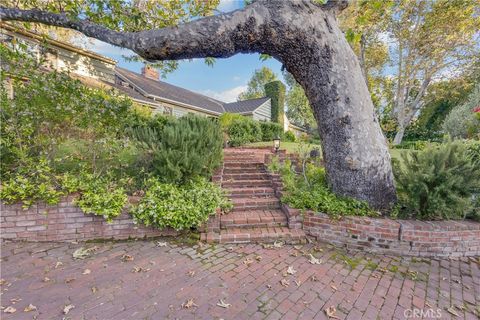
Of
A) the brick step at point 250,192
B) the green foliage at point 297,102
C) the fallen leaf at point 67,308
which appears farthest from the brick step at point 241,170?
the green foliage at point 297,102

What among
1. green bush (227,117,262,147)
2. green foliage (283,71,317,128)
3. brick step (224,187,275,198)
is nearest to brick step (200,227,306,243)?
brick step (224,187,275,198)

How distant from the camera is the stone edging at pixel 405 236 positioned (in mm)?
3225

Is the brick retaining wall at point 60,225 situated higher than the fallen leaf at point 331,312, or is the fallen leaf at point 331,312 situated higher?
the brick retaining wall at point 60,225

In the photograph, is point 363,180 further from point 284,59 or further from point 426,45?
point 426,45

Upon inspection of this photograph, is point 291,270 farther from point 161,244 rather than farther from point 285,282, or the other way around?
point 161,244

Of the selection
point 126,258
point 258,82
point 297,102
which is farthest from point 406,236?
point 258,82

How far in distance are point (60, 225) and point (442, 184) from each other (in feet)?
18.6

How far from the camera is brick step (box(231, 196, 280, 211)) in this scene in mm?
4140

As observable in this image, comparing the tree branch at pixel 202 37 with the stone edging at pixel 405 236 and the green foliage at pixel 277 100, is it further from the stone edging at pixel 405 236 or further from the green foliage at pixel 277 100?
the green foliage at pixel 277 100

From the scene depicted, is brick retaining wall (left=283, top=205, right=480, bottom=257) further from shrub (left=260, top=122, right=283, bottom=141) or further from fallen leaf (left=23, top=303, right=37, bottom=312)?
shrub (left=260, top=122, right=283, bottom=141)

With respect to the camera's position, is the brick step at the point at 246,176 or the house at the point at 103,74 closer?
the brick step at the point at 246,176

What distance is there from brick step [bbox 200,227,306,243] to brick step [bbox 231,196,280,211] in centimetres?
63

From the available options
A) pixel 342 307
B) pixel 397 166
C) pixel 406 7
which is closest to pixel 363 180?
pixel 397 166

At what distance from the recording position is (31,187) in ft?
10.1
